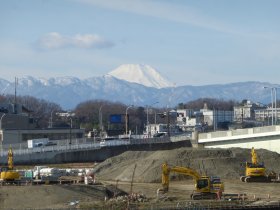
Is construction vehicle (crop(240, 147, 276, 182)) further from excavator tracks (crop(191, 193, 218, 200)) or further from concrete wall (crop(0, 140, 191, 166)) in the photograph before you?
concrete wall (crop(0, 140, 191, 166))

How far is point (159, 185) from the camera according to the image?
78.6 meters

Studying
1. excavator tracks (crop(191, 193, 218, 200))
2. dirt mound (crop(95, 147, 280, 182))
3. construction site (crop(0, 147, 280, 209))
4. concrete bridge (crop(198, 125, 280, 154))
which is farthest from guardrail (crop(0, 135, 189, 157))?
excavator tracks (crop(191, 193, 218, 200))

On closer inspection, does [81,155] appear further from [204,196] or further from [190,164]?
[204,196]

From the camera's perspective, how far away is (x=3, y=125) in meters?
154

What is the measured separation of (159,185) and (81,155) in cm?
4962

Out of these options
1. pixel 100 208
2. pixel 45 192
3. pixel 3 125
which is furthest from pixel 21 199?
pixel 3 125

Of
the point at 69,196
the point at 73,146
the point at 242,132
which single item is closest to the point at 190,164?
the point at 242,132

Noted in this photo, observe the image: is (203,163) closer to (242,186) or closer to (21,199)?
(242,186)

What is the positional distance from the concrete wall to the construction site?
2379 cm

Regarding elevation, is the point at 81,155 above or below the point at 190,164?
above

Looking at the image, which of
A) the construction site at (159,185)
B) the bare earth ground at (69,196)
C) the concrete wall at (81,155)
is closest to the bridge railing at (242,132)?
the construction site at (159,185)

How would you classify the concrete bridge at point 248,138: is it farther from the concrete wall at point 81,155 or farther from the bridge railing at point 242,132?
the concrete wall at point 81,155

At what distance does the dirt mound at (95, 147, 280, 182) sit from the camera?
3371 inches

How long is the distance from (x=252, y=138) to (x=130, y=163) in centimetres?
2016
